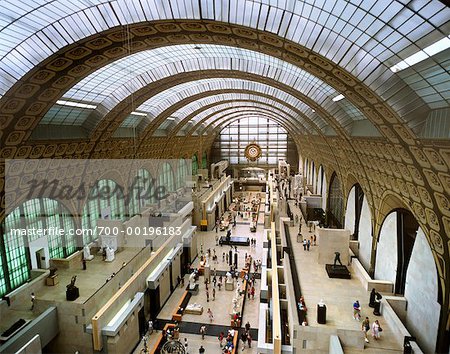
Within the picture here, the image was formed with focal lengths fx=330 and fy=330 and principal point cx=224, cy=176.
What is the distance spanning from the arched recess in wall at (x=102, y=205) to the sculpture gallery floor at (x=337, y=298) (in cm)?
1645

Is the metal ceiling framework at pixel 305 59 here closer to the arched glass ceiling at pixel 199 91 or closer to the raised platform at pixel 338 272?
the raised platform at pixel 338 272

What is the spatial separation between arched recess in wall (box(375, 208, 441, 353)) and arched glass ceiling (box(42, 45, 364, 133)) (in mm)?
6224

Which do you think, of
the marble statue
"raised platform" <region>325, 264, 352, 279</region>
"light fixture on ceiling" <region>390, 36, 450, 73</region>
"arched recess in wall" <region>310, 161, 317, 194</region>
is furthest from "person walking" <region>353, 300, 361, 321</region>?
"arched recess in wall" <region>310, 161, 317, 194</region>

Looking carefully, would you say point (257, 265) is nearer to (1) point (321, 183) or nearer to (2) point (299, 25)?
(1) point (321, 183)

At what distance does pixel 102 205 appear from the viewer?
2853cm

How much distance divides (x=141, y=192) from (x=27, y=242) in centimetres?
1740

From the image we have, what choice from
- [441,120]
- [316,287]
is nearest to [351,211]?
[316,287]

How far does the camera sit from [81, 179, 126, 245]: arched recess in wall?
1029 inches

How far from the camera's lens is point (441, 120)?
9633 mm

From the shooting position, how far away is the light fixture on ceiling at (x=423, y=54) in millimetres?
7812

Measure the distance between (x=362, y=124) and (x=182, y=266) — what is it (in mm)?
17837

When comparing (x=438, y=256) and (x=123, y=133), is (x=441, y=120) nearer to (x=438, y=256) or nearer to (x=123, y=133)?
(x=438, y=256)

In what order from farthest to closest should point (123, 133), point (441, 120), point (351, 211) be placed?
point (123, 133), point (351, 211), point (441, 120)

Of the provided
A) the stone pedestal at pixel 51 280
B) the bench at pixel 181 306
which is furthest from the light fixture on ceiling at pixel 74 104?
the bench at pixel 181 306
